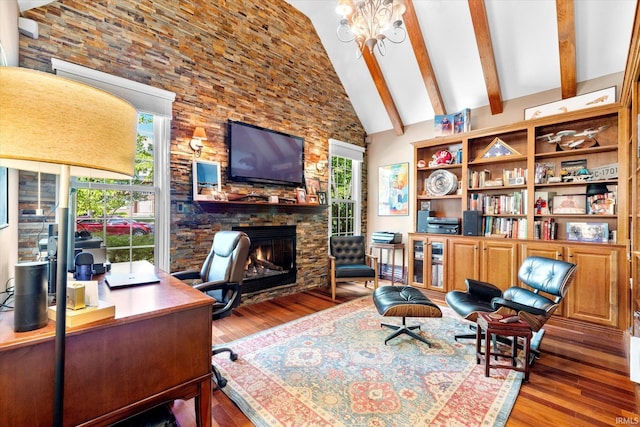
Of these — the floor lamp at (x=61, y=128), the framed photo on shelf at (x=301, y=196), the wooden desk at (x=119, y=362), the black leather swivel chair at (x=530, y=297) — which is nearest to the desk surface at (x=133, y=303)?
the wooden desk at (x=119, y=362)

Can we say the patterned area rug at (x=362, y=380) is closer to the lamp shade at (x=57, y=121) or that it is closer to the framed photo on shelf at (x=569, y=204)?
the lamp shade at (x=57, y=121)

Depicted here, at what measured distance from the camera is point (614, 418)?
67.5 inches

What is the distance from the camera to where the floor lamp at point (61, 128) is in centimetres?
74

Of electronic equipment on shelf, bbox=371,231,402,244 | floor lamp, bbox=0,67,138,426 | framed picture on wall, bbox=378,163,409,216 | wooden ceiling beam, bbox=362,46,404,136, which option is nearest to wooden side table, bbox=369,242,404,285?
electronic equipment on shelf, bbox=371,231,402,244

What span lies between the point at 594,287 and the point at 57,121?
434 cm

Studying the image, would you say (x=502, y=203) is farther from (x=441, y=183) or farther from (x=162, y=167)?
(x=162, y=167)

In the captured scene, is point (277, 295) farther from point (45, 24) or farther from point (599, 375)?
point (45, 24)

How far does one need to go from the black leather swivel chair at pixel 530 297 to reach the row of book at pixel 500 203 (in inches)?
39.9

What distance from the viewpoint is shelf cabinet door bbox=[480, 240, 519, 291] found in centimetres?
350

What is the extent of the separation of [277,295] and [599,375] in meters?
3.33

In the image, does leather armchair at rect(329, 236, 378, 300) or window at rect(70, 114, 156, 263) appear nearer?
window at rect(70, 114, 156, 263)

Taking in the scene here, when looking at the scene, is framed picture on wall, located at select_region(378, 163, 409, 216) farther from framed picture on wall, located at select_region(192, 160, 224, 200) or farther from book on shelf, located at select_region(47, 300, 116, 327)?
book on shelf, located at select_region(47, 300, 116, 327)

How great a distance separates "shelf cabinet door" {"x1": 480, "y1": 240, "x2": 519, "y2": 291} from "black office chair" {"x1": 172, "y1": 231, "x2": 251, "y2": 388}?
3.07m

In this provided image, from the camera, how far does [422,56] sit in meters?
3.94
